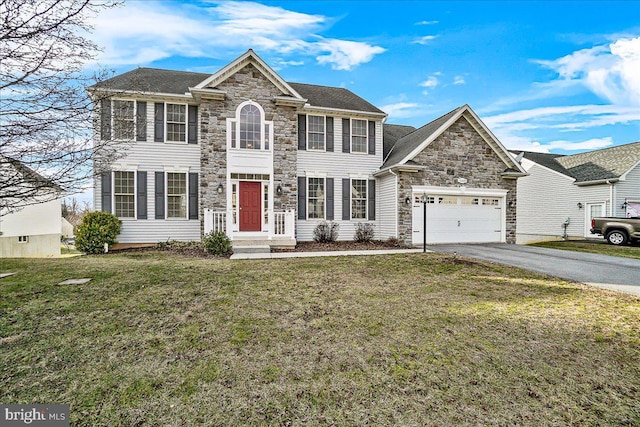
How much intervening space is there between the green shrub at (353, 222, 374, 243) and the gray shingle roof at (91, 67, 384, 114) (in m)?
5.41

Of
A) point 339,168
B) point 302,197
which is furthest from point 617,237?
point 302,197

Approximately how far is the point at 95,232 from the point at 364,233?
10774mm

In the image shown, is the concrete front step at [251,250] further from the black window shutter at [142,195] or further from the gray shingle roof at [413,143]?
the gray shingle roof at [413,143]

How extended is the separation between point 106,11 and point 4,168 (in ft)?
9.13

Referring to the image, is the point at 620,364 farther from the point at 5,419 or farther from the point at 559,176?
the point at 559,176

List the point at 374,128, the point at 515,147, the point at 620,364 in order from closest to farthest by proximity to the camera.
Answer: the point at 620,364
the point at 374,128
the point at 515,147

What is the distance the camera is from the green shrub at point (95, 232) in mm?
11023

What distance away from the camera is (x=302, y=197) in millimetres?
13227

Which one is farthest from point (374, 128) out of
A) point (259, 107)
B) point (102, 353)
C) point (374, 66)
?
point (102, 353)

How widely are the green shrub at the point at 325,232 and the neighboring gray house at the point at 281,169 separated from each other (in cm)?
26

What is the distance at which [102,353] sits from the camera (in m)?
3.27

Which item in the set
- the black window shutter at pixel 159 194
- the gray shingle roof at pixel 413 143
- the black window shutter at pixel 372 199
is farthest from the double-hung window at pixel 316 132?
the black window shutter at pixel 159 194

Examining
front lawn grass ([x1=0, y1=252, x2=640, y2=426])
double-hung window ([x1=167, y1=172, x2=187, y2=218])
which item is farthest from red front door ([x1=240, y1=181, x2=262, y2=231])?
front lawn grass ([x1=0, y1=252, x2=640, y2=426])

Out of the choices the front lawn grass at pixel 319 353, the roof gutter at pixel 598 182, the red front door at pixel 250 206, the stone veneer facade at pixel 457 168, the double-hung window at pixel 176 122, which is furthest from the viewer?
the roof gutter at pixel 598 182
